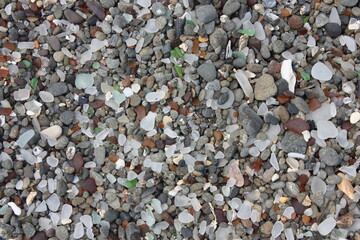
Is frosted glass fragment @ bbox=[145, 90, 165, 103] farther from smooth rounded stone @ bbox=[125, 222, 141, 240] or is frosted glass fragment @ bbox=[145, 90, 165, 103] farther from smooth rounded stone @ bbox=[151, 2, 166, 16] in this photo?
smooth rounded stone @ bbox=[125, 222, 141, 240]

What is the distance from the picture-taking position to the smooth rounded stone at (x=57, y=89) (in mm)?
1278

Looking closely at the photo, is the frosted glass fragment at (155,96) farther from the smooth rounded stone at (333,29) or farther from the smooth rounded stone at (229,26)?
the smooth rounded stone at (333,29)

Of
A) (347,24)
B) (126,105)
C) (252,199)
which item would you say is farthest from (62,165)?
(347,24)

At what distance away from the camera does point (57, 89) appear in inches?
50.3

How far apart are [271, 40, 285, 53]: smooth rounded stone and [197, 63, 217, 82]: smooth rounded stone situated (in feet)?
0.56

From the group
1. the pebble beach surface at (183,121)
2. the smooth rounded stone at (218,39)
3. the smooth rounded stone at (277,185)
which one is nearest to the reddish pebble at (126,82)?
the pebble beach surface at (183,121)

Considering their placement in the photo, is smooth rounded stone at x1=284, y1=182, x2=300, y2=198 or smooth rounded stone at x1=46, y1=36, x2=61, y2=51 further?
smooth rounded stone at x1=46, y1=36, x2=61, y2=51

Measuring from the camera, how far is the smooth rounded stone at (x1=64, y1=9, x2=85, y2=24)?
1.30 metres

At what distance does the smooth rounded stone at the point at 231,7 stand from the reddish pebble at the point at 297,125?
1.09 ft

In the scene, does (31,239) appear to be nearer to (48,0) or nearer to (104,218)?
(104,218)

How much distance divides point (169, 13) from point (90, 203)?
561 mm

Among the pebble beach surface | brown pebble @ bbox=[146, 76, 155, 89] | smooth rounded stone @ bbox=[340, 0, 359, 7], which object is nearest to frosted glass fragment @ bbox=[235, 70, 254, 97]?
the pebble beach surface

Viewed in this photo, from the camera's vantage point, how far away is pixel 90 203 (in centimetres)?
125

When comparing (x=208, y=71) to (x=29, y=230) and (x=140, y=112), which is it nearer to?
(x=140, y=112)
